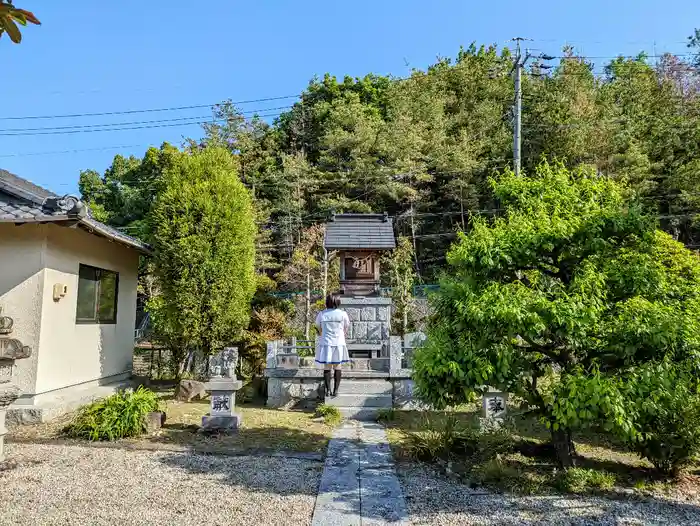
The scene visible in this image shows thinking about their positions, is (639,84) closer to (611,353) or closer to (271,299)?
(271,299)

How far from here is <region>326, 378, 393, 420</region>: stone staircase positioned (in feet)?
23.4

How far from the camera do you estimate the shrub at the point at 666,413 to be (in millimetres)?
3414

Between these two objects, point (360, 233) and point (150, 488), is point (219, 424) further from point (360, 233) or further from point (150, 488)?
point (360, 233)

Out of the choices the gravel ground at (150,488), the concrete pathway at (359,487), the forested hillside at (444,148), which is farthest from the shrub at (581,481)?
the forested hillside at (444,148)

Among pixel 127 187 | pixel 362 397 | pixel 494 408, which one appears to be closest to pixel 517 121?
pixel 362 397

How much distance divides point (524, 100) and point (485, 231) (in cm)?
1782

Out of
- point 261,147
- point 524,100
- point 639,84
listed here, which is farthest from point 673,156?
point 261,147

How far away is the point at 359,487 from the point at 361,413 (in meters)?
3.15

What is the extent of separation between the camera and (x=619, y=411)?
3.26 metres

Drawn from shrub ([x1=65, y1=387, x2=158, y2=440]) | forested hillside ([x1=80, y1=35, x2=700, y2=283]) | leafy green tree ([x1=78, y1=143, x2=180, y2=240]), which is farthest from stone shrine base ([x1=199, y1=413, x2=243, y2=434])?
leafy green tree ([x1=78, y1=143, x2=180, y2=240])

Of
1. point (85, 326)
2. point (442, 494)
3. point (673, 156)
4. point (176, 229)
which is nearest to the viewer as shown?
point (442, 494)

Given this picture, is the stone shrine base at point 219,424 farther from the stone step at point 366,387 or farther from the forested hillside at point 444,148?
the forested hillside at point 444,148

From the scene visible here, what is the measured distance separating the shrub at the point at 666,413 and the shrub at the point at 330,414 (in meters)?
3.69

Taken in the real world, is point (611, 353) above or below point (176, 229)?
below
